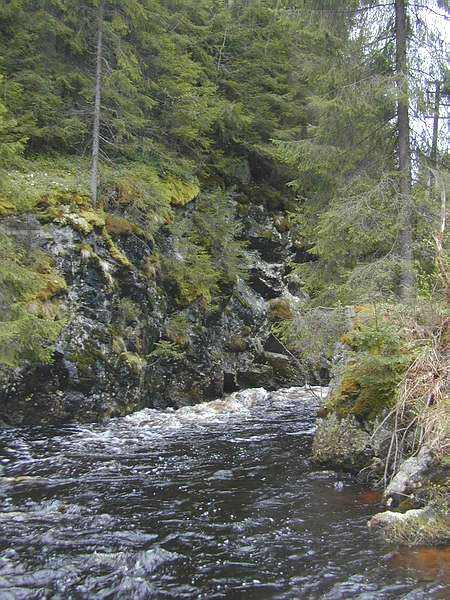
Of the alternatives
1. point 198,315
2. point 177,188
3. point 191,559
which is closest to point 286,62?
point 177,188

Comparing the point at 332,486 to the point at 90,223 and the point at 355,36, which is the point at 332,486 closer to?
the point at 90,223

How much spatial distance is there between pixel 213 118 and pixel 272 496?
48.3 feet

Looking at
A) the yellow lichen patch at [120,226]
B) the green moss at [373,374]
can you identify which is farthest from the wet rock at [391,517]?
the yellow lichen patch at [120,226]

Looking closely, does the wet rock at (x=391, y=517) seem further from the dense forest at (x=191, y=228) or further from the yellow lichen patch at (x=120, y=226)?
the yellow lichen patch at (x=120, y=226)

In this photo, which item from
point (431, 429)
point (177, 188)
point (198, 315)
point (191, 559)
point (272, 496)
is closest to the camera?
point (191, 559)

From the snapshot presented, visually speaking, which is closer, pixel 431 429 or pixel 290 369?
pixel 431 429

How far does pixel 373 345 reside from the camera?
8320mm

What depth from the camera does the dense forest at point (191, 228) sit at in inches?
360

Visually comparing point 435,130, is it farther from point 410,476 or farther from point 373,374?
point 410,476

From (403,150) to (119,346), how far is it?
814 centimetres

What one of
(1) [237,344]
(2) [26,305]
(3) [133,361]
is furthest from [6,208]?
(1) [237,344]

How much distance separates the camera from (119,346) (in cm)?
1294

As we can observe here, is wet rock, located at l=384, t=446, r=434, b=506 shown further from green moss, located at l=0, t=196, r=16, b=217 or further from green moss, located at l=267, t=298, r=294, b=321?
green moss, located at l=267, t=298, r=294, b=321

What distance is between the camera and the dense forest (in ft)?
30.0
